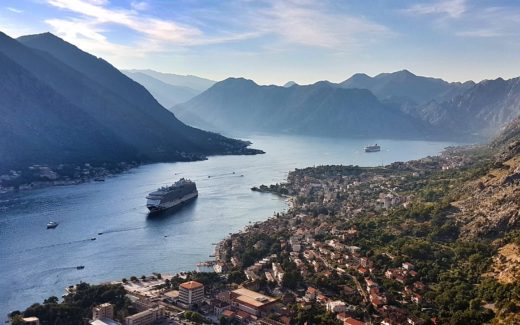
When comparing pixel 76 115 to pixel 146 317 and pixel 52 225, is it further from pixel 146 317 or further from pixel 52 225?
pixel 146 317

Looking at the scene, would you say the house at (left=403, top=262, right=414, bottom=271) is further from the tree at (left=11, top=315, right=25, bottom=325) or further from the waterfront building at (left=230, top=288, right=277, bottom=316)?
the tree at (left=11, top=315, right=25, bottom=325)

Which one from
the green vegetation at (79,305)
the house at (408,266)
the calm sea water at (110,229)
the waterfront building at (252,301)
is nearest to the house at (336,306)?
the waterfront building at (252,301)

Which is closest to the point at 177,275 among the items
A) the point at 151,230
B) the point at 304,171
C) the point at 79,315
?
the point at 79,315

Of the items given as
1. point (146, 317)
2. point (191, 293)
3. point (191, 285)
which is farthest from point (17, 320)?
point (191, 285)

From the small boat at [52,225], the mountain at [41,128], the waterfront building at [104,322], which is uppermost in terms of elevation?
the mountain at [41,128]

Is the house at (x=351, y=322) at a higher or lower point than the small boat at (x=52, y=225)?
lower

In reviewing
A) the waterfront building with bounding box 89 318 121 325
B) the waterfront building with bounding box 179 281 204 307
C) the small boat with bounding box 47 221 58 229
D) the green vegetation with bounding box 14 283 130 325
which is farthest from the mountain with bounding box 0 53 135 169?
the waterfront building with bounding box 89 318 121 325

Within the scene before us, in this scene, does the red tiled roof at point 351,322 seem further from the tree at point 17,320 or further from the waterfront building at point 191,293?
the tree at point 17,320
